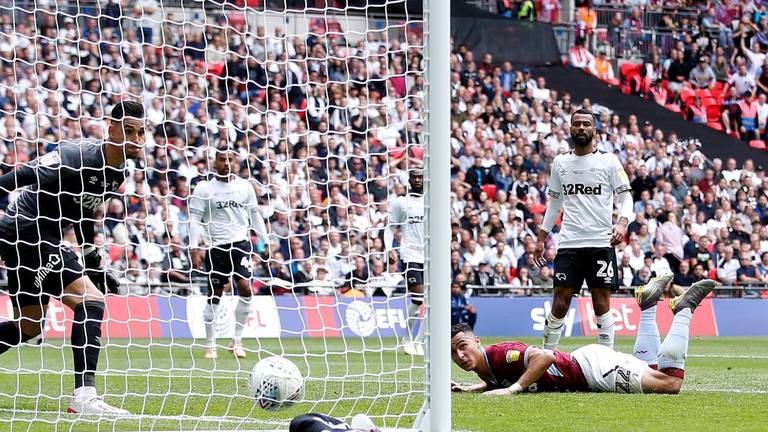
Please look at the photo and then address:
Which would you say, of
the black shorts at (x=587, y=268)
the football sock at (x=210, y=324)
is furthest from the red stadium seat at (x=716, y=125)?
the black shorts at (x=587, y=268)

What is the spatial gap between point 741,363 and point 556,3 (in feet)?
49.6

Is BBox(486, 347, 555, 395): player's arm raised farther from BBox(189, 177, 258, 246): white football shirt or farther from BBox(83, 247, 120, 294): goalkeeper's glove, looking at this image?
BBox(189, 177, 258, 246): white football shirt

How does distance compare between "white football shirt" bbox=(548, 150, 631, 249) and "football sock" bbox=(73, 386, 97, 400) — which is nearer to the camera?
"football sock" bbox=(73, 386, 97, 400)

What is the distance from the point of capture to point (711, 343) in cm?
1579

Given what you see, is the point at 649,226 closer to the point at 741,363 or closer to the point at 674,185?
the point at 674,185

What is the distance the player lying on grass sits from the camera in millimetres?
7836

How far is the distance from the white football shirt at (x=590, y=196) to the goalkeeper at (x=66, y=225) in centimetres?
389

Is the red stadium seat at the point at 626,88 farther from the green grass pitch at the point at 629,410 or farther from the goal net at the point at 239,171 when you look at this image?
the green grass pitch at the point at 629,410

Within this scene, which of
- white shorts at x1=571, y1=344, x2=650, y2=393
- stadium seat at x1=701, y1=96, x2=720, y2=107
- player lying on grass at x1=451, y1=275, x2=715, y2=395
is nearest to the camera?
player lying on grass at x1=451, y1=275, x2=715, y2=395

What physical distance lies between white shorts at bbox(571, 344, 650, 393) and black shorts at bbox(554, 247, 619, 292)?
123cm

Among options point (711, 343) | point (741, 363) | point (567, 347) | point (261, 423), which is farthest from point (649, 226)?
point (261, 423)

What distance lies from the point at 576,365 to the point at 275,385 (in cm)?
260

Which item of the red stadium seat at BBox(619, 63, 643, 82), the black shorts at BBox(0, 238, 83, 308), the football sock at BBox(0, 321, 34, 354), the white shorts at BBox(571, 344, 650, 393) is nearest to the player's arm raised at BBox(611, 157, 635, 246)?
the white shorts at BBox(571, 344, 650, 393)

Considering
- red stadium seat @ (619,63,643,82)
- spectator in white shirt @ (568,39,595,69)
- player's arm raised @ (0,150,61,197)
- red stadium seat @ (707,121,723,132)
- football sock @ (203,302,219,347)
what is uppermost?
spectator in white shirt @ (568,39,595,69)
